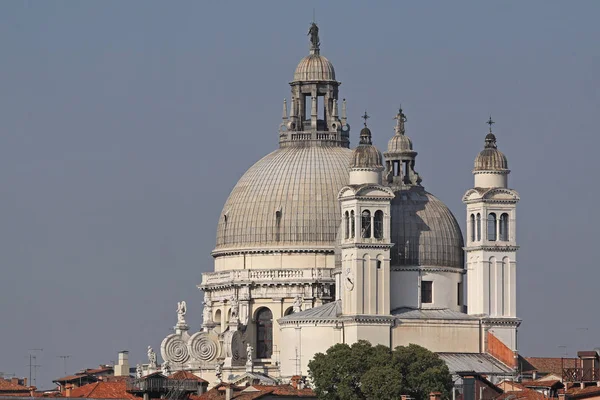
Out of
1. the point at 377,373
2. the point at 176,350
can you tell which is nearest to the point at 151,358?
the point at 176,350

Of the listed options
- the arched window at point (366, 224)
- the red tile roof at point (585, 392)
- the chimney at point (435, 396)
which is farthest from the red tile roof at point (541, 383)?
the arched window at point (366, 224)

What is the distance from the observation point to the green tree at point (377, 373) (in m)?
146

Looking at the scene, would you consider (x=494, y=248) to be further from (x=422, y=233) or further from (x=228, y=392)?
(x=228, y=392)

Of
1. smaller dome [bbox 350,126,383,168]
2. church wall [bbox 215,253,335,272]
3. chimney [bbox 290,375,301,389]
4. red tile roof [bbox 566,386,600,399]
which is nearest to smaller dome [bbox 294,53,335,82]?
church wall [bbox 215,253,335,272]

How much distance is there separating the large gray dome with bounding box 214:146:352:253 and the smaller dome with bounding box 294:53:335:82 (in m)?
3.89

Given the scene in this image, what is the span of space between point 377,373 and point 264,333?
1199 inches

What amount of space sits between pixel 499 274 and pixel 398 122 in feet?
39.6

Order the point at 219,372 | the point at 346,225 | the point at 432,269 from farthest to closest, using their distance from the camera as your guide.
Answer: the point at 219,372, the point at 432,269, the point at 346,225

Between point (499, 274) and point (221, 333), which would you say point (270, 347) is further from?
point (499, 274)

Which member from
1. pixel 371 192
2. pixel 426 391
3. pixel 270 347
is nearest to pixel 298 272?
pixel 270 347

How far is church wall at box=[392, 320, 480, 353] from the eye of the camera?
525 ft

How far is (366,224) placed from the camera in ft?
527

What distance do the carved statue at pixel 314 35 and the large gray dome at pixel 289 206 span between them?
22.6 ft

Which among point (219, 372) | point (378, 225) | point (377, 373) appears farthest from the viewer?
point (219, 372)
